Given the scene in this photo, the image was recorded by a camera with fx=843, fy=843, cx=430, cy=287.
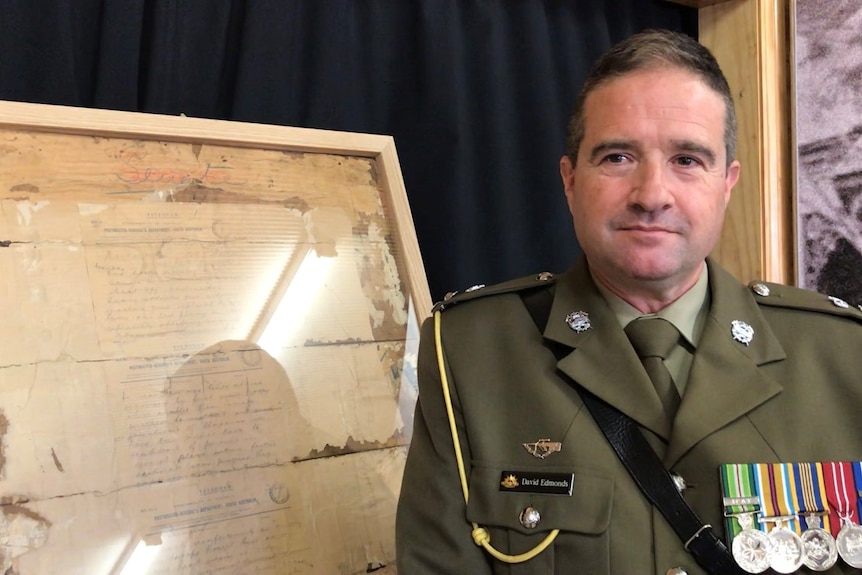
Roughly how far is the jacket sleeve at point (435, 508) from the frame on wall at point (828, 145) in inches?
55.0

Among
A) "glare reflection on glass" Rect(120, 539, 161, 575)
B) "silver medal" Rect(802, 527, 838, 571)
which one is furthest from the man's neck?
"glare reflection on glass" Rect(120, 539, 161, 575)

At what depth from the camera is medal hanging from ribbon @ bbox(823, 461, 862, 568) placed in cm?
117

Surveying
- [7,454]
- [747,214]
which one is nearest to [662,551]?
[7,454]

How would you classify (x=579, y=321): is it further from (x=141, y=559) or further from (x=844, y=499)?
(x=141, y=559)

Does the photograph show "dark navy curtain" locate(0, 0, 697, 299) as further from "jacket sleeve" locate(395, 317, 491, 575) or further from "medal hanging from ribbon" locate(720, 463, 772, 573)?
"medal hanging from ribbon" locate(720, 463, 772, 573)

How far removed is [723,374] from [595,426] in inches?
7.9

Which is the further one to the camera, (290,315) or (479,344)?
(290,315)

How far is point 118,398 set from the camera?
1309mm

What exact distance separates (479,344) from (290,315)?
37 centimetres

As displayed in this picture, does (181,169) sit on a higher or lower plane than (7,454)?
higher

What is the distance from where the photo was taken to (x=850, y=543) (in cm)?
116

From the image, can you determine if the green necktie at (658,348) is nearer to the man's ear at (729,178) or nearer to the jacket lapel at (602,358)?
the jacket lapel at (602,358)

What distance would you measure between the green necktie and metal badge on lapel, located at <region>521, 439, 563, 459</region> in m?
0.17

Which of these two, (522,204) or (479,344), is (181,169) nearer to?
(479,344)
